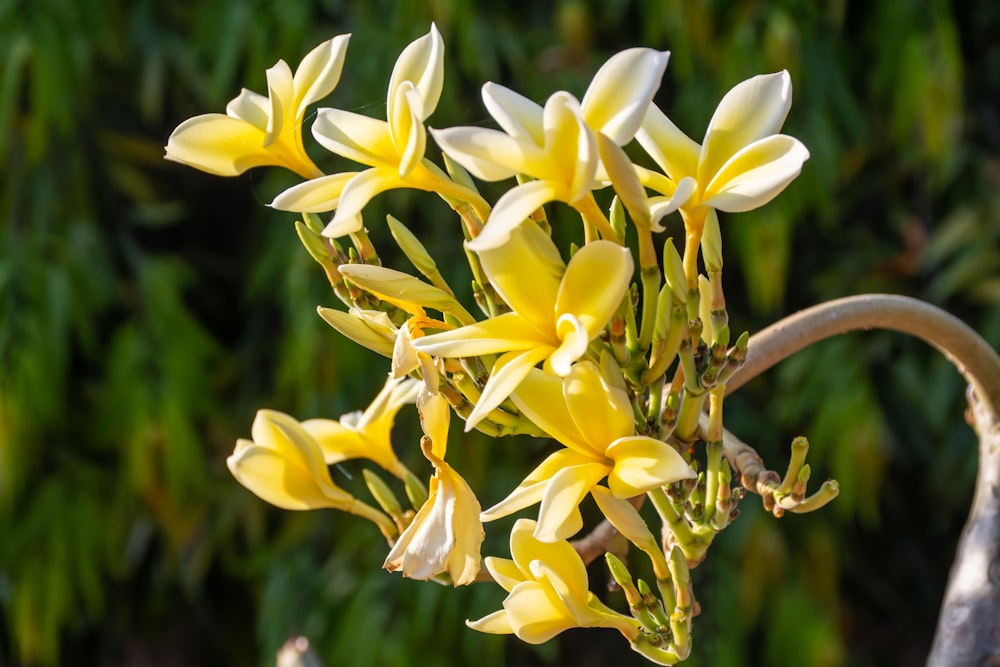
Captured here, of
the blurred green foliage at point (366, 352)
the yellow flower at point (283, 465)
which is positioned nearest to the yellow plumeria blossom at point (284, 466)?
the yellow flower at point (283, 465)

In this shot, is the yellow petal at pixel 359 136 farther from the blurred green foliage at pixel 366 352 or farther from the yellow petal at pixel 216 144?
the blurred green foliage at pixel 366 352

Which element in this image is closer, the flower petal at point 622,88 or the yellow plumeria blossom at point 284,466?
the flower petal at point 622,88

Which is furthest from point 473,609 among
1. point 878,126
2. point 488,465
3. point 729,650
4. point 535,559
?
point 535,559

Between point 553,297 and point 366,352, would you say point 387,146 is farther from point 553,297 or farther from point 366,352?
point 366,352

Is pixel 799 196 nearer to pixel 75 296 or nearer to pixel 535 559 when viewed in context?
pixel 75 296

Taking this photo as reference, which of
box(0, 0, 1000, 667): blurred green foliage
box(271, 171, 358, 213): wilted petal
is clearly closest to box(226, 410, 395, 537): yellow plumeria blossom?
box(271, 171, 358, 213): wilted petal

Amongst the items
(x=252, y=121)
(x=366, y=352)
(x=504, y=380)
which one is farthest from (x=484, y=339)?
(x=366, y=352)
